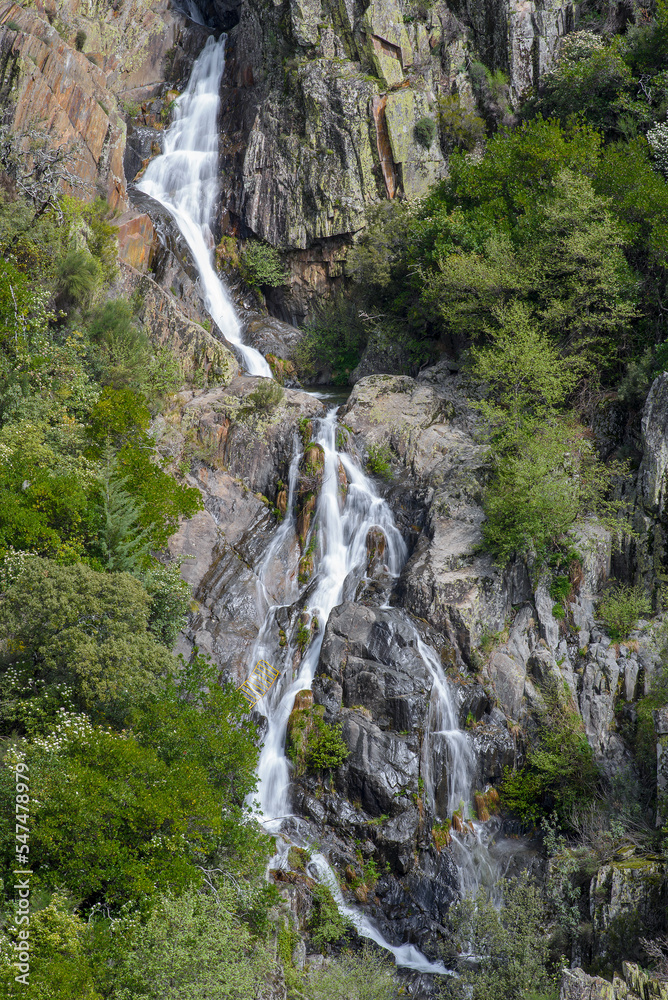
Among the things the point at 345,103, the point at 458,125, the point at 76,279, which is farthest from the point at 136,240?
the point at 458,125

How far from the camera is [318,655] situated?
24.0 meters

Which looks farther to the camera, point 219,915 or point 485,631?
point 485,631

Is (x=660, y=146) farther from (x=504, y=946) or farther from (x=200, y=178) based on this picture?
(x=504, y=946)

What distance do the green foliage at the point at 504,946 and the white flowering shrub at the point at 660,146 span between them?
28.8 metres

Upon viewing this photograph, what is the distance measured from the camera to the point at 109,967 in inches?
543

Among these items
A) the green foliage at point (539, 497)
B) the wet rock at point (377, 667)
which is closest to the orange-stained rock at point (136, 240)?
the green foliage at point (539, 497)

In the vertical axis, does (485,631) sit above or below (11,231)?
below

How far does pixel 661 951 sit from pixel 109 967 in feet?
37.1

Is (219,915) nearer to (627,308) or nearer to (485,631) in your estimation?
(485,631)

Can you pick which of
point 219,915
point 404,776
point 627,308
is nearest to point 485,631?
point 404,776

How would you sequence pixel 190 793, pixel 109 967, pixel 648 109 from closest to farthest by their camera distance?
pixel 109 967 → pixel 190 793 → pixel 648 109

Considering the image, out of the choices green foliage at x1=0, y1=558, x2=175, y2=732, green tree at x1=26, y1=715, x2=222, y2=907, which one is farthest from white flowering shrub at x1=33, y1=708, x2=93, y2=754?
green foliage at x1=0, y1=558, x2=175, y2=732

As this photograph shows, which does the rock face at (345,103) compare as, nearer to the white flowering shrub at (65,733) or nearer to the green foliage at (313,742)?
the green foliage at (313,742)
